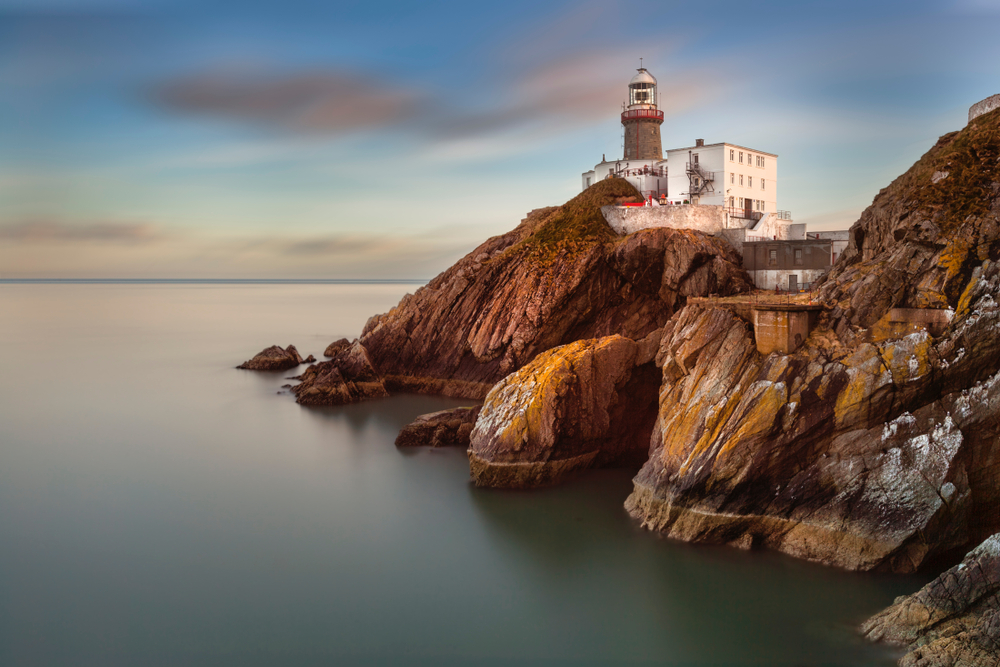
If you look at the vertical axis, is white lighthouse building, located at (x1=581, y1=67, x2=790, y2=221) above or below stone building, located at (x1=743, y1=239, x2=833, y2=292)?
above

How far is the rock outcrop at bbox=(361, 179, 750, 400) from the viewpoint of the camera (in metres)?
41.6

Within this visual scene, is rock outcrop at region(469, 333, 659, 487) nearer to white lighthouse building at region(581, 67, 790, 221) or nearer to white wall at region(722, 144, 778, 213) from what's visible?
white lighthouse building at region(581, 67, 790, 221)

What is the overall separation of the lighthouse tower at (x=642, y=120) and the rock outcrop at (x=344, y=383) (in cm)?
2718

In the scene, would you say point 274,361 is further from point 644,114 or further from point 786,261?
point 786,261

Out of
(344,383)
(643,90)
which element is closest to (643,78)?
(643,90)

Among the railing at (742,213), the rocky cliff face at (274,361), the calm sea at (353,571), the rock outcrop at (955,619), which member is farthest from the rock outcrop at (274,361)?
the rock outcrop at (955,619)

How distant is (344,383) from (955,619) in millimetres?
35935

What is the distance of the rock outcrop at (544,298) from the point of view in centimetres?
4162

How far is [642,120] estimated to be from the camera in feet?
183

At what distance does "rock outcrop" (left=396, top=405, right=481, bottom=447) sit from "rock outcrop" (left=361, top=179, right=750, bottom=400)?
9400 millimetres

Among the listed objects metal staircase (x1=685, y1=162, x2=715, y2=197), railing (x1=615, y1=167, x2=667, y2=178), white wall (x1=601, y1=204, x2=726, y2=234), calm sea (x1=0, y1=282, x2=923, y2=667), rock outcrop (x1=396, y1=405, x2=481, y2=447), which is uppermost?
railing (x1=615, y1=167, x2=667, y2=178)

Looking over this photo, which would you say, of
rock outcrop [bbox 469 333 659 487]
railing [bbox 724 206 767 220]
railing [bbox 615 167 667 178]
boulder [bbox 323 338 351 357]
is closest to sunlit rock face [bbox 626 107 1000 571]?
rock outcrop [bbox 469 333 659 487]

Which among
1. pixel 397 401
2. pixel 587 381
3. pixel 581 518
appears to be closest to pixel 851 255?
pixel 587 381

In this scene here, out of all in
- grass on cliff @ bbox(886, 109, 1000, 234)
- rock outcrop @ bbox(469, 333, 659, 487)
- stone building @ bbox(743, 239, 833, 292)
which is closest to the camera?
grass on cliff @ bbox(886, 109, 1000, 234)
